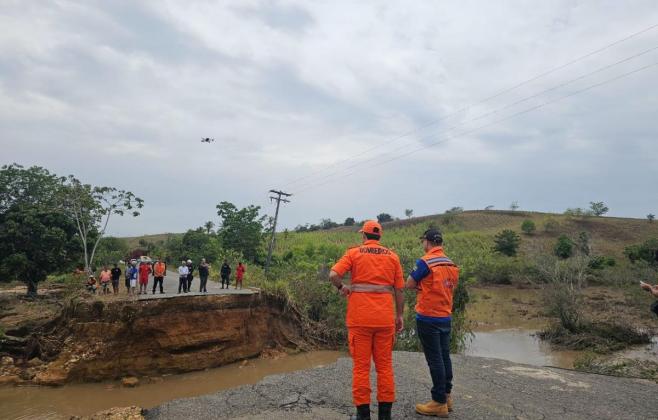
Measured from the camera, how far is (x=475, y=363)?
25.1ft

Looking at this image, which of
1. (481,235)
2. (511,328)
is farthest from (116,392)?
(481,235)

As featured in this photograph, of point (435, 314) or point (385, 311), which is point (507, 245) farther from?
point (385, 311)

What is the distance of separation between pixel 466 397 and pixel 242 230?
29348 millimetres

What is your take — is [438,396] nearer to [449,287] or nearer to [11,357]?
[449,287]

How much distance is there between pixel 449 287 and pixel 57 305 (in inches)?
612

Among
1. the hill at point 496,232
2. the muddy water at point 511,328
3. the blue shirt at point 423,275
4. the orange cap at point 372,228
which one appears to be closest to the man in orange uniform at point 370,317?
the orange cap at point 372,228

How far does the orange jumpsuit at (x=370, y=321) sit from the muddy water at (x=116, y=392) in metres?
9.58

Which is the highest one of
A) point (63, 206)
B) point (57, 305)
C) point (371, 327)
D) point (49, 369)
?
point (63, 206)

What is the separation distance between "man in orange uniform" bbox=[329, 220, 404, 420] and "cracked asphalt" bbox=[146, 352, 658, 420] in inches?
31.6

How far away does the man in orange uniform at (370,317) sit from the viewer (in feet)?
13.6

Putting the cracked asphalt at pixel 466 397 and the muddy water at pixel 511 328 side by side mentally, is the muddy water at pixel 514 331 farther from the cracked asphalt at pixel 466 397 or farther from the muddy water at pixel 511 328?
Answer: the cracked asphalt at pixel 466 397

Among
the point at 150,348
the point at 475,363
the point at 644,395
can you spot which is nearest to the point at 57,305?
the point at 150,348

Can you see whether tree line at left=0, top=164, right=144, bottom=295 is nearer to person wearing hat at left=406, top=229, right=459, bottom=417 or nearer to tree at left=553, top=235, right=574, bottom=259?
person wearing hat at left=406, top=229, right=459, bottom=417

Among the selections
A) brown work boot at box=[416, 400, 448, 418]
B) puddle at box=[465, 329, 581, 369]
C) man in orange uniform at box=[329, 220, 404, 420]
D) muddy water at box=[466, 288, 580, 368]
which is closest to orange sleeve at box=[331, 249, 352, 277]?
man in orange uniform at box=[329, 220, 404, 420]
